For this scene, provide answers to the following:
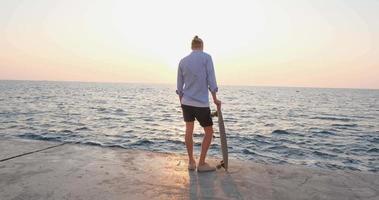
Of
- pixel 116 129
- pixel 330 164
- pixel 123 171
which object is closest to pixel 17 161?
pixel 123 171

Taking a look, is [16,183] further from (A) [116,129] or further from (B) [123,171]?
(A) [116,129]

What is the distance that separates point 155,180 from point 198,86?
4.96ft

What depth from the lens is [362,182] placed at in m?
5.09

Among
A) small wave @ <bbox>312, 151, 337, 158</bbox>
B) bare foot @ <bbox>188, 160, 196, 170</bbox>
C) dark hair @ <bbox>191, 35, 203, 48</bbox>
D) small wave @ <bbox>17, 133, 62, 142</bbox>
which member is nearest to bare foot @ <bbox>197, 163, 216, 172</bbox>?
bare foot @ <bbox>188, 160, 196, 170</bbox>

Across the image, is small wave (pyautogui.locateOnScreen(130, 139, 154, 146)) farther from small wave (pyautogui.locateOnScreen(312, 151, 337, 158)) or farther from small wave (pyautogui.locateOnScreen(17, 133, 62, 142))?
small wave (pyautogui.locateOnScreen(312, 151, 337, 158))

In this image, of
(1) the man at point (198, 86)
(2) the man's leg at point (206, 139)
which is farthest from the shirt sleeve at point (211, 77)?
(2) the man's leg at point (206, 139)

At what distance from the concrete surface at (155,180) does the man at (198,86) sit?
60cm

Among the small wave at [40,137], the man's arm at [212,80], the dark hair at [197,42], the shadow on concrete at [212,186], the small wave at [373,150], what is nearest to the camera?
the shadow on concrete at [212,186]

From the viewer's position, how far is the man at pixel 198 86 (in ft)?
17.9

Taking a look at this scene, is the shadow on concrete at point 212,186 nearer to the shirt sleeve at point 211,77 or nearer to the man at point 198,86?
the man at point 198,86

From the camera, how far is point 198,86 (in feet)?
18.1

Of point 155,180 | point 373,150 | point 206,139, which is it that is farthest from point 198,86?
point 373,150

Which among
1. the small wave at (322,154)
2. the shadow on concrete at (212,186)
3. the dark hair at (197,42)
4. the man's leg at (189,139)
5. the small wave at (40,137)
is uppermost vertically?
the dark hair at (197,42)

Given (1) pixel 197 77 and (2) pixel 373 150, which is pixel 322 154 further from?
(1) pixel 197 77
